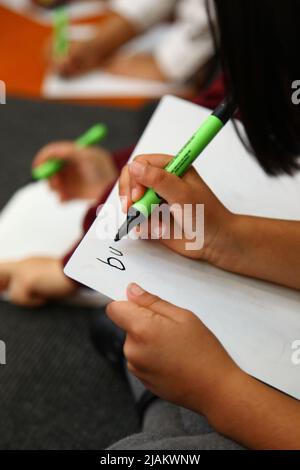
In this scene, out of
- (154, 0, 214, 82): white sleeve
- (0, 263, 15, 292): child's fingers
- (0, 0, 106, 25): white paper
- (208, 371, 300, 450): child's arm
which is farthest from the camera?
(0, 0, 106, 25): white paper

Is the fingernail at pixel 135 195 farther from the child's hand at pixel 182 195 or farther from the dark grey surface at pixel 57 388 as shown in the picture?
the dark grey surface at pixel 57 388

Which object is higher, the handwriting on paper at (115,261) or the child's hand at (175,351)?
the handwriting on paper at (115,261)

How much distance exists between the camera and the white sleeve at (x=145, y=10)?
1.09 m

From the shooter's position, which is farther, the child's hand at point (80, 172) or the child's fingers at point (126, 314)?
the child's hand at point (80, 172)

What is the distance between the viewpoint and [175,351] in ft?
1.22

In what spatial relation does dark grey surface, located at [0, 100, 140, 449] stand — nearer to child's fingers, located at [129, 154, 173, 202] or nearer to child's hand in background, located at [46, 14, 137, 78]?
child's fingers, located at [129, 154, 173, 202]

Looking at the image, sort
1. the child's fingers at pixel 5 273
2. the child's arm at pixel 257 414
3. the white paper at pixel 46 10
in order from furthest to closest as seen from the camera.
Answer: the white paper at pixel 46 10 < the child's fingers at pixel 5 273 < the child's arm at pixel 257 414

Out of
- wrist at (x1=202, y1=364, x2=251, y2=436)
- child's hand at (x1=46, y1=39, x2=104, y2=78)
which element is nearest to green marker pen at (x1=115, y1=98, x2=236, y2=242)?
wrist at (x1=202, y1=364, x2=251, y2=436)

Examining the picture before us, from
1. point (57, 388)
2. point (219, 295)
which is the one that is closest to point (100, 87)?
point (57, 388)

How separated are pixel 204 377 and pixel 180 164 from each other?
16 cm

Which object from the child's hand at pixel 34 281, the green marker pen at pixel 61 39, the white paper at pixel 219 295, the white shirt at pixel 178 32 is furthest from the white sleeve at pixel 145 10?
the white paper at pixel 219 295

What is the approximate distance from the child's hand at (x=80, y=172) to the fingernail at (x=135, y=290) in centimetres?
33

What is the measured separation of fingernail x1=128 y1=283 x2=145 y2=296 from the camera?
1.27 ft

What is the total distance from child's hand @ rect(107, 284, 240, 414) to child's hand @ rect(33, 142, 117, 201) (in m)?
0.35
